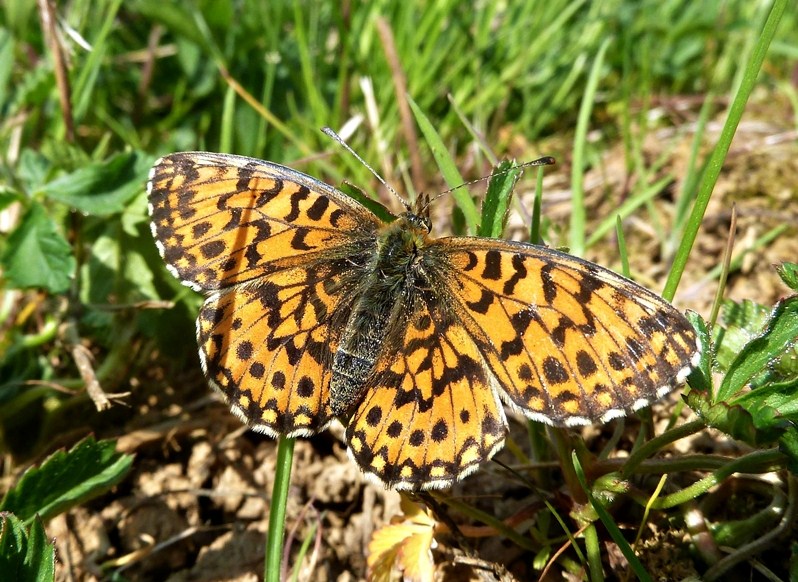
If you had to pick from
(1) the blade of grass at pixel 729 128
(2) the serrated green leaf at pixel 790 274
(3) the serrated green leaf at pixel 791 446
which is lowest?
(3) the serrated green leaf at pixel 791 446

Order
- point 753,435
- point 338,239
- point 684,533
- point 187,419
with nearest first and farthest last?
point 753,435 → point 684,533 → point 338,239 → point 187,419

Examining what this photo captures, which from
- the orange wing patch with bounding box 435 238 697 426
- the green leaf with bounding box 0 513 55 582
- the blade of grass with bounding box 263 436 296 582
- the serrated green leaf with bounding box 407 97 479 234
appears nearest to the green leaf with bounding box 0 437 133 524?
the green leaf with bounding box 0 513 55 582

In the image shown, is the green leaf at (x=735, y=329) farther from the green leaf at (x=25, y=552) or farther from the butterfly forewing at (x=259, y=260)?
the green leaf at (x=25, y=552)

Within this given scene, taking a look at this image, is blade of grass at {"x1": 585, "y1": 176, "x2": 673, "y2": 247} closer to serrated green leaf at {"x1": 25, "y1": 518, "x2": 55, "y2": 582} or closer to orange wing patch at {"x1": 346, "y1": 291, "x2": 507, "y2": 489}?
orange wing patch at {"x1": 346, "y1": 291, "x2": 507, "y2": 489}

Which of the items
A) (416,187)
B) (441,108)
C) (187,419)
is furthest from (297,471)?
(441,108)

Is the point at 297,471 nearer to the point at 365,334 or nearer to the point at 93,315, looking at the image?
the point at 365,334

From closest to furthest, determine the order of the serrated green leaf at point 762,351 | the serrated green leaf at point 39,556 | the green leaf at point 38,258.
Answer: the serrated green leaf at point 762,351
the serrated green leaf at point 39,556
the green leaf at point 38,258

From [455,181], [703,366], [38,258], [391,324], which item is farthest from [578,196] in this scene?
[38,258]

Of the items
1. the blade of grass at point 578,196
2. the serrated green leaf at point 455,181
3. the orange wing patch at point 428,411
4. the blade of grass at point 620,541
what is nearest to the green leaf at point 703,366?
the blade of grass at point 620,541
